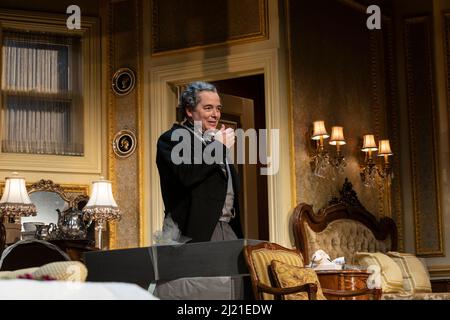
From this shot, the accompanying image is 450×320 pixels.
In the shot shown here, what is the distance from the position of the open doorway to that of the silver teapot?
1.90 m

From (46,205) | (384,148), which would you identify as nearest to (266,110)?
(384,148)

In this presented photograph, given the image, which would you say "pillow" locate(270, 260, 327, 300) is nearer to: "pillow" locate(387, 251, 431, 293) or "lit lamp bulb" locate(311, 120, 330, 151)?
"lit lamp bulb" locate(311, 120, 330, 151)

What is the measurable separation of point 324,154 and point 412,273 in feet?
4.83

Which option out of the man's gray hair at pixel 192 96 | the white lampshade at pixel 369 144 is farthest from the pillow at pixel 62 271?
the white lampshade at pixel 369 144

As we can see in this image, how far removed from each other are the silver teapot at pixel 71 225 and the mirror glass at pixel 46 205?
21 cm

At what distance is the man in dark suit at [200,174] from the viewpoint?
14.0ft

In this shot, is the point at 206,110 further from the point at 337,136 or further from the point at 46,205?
the point at 46,205

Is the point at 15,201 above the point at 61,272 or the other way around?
above

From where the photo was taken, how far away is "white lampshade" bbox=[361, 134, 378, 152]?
8984 mm

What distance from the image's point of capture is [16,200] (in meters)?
7.93

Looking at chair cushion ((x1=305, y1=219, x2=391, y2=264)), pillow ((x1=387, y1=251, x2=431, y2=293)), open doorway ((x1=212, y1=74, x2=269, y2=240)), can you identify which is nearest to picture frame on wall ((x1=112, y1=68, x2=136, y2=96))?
open doorway ((x1=212, y1=74, x2=269, y2=240))

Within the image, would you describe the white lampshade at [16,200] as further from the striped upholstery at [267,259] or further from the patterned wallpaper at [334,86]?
the striped upholstery at [267,259]

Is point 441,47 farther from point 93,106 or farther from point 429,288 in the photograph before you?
point 93,106
